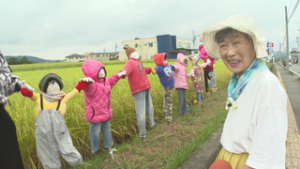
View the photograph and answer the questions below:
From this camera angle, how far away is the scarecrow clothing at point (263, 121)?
0.96m

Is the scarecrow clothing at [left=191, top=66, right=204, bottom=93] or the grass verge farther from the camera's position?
the scarecrow clothing at [left=191, top=66, right=204, bottom=93]

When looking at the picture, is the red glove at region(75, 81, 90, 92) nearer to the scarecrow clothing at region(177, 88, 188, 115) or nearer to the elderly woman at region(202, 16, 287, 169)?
the elderly woman at region(202, 16, 287, 169)

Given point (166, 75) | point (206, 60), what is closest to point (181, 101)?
point (166, 75)

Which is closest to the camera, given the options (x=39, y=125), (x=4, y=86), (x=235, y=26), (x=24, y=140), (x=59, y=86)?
(x=235, y=26)

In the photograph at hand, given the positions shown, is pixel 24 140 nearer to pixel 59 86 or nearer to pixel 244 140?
pixel 59 86

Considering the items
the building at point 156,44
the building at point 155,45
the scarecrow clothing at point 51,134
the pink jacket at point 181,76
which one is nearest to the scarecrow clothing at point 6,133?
the scarecrow clothing at point 51,134

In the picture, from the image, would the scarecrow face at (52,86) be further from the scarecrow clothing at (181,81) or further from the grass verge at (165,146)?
the scarecrow clothing at (181,81)

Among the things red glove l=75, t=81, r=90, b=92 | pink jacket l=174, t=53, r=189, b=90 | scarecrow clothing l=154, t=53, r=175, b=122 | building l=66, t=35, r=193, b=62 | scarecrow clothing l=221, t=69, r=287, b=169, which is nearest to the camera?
scarecrow clothing l=221, t=69, r=287, b=169

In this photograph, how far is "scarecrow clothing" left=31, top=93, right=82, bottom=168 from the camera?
2082 millimetres

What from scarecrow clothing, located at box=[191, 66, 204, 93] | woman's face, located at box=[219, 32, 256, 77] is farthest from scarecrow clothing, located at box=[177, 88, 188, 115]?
woman's face, located at box=[219, 32, 256, 77]

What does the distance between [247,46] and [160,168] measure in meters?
1.94

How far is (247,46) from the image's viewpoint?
118 centimetres

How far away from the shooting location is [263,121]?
987 millimetres

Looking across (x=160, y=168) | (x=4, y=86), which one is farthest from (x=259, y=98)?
(x=4, y=86)
